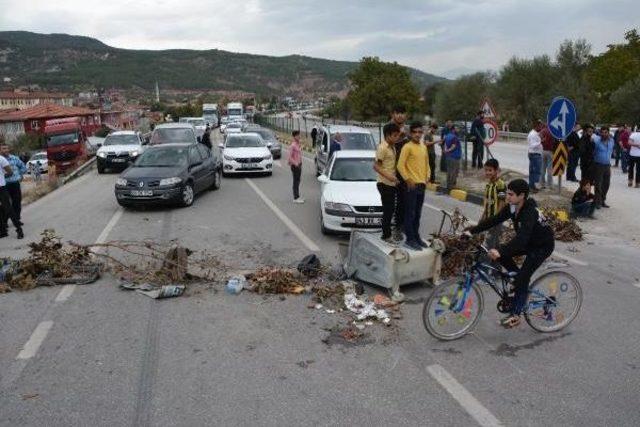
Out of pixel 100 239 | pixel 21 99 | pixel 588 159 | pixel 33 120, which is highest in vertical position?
pixel 588 159

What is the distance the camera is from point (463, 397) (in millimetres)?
4316

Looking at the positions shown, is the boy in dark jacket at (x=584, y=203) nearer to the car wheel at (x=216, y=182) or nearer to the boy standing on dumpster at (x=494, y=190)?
the boy standing on dumpster at (x=494, y=190)

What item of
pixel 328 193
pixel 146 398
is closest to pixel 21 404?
pixel 146 398

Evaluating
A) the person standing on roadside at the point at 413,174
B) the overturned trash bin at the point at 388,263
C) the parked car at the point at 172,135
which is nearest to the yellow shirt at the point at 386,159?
the person standing on roadside at the point at 413,174

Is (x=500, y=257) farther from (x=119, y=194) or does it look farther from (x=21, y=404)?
(x=119, y=194)

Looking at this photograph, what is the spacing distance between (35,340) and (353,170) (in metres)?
6.94

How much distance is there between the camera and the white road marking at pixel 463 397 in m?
4.01

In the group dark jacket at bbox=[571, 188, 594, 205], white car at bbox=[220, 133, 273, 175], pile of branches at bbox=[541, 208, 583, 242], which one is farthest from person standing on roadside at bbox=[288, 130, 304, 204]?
dark jacket at bbox=[571, 188, 594, 205]

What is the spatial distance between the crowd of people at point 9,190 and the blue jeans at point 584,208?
1130cm

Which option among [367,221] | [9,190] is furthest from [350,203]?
[9,190]

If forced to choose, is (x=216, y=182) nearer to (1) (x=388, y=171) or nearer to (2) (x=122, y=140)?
(1) (x=388, y=171)

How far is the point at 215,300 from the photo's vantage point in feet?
22.1

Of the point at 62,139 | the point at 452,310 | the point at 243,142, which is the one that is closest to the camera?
the point at 452,310

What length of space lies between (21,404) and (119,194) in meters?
8.91
